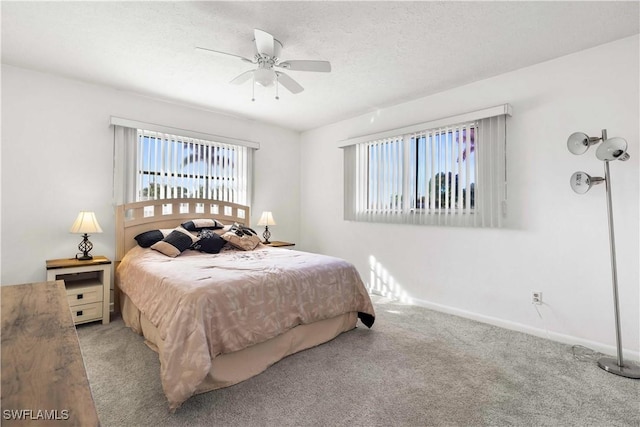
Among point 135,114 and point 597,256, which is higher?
point 135,114

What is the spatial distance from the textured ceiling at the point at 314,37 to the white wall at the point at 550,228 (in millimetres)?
255

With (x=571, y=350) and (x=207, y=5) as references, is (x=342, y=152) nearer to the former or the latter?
(x=207, y=5)

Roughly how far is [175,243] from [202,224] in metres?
0.59

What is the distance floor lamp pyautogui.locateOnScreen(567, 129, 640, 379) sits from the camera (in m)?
2.34

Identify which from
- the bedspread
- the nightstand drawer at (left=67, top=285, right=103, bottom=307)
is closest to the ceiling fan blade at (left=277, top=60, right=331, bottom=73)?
the bedspread

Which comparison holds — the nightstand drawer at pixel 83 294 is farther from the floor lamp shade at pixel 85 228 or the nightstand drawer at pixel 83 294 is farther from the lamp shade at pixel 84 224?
the lamp shade at pixel 84 224

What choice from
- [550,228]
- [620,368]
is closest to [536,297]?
[550,228]

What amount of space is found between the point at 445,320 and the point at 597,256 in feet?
4.93

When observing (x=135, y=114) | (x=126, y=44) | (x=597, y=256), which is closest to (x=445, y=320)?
(x=597, y=256)

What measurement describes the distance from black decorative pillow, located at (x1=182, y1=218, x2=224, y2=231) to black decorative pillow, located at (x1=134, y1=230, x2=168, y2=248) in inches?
11.7

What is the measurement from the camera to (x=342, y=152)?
500cm

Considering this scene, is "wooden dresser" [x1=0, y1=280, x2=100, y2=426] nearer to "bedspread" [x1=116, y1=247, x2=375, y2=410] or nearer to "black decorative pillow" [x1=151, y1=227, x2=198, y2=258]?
"bedspread" [x1=116, y1=247, x2=375, y2=410]

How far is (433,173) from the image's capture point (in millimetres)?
3791

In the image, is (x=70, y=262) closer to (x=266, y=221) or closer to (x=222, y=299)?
(x=222, y=299)
